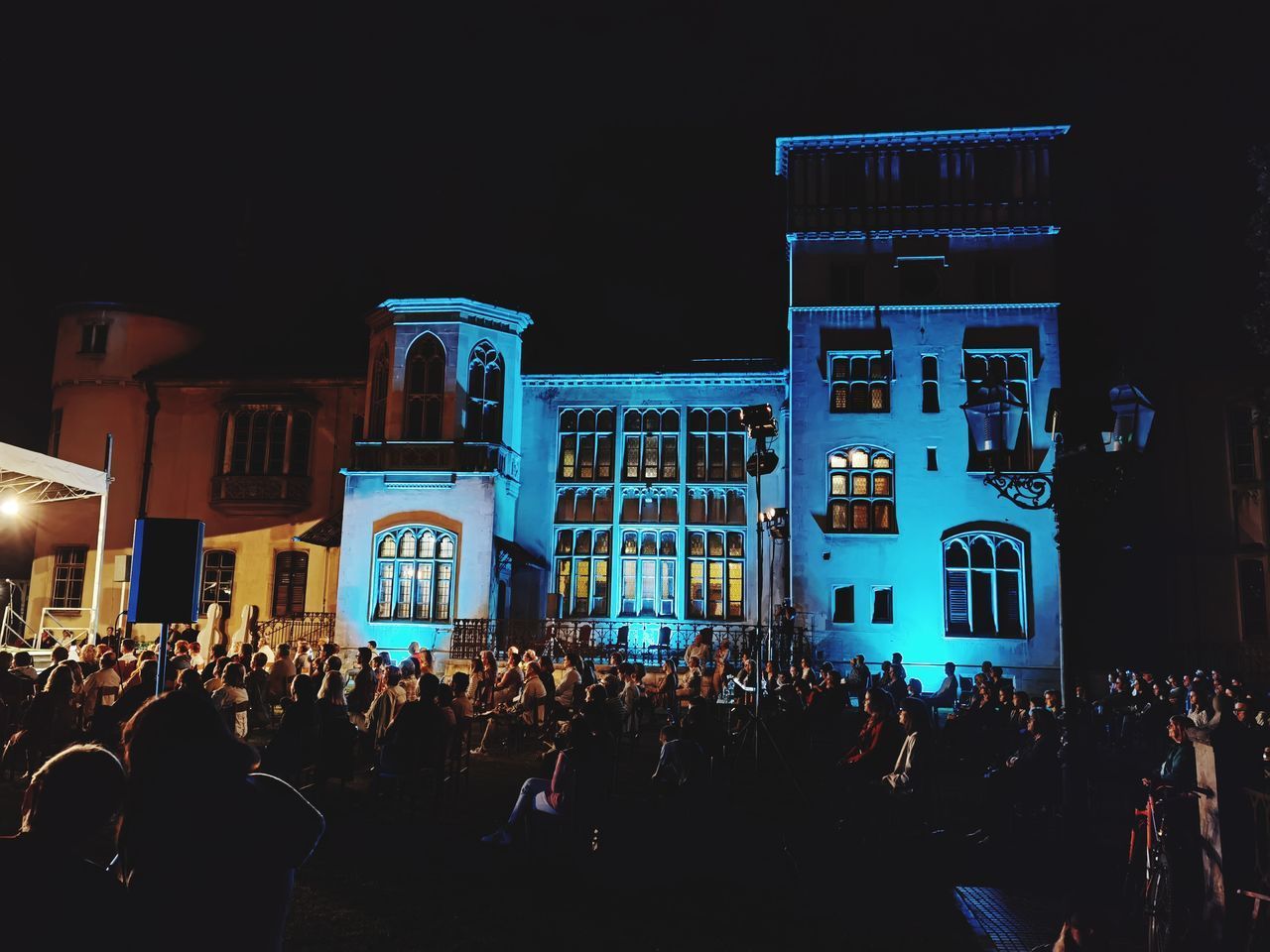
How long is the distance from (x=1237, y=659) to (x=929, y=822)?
1978 cm

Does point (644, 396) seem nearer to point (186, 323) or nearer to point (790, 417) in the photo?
point (790, 417)

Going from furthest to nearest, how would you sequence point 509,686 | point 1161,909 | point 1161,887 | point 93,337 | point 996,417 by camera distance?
1. point 93,337
2. point 509,686
3. point 996,417
4. point 1161,887
5. point 1161,909

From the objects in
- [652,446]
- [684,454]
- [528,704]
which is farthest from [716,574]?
[528,704]

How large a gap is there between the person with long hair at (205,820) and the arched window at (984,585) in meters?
23.5

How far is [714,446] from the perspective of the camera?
28188 millimetres

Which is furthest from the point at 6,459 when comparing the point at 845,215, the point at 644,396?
the point at 845,215

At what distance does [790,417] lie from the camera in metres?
25.8

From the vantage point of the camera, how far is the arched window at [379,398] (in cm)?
2673

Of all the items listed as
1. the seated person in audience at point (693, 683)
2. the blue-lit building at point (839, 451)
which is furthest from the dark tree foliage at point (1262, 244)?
the seated person in audience at point (693, 683)

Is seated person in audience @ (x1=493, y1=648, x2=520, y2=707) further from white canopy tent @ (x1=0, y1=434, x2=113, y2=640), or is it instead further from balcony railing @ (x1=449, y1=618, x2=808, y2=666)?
white canopy tent @ (x1=0, y1=434, x2=113, y2=640)

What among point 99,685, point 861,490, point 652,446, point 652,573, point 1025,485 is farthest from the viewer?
point 652,446

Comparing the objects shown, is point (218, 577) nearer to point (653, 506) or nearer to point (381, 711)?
point (653, 506)

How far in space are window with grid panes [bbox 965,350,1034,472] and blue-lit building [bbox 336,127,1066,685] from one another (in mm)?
78

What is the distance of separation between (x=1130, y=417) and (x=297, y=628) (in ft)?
80.7
